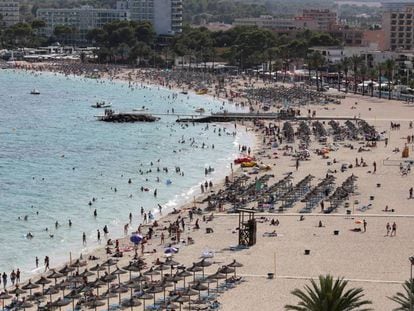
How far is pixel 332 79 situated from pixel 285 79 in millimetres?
6412

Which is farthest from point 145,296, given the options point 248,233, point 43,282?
point 248,233

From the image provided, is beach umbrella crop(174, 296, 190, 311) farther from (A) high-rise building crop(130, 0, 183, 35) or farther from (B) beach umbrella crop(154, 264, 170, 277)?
(A) high-rise building crop(130, 0, 183, 35)

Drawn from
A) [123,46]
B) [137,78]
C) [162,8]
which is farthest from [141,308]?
[162,8]

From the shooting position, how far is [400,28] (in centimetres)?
14650

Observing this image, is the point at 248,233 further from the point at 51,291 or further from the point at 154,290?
the point at 51,291

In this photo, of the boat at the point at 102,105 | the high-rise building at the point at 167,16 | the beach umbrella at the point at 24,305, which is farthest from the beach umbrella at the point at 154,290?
the high-rise building at the point at 167,16

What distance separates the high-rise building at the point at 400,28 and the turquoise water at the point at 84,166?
171ft

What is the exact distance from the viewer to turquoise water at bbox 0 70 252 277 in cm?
4269

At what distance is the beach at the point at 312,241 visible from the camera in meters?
32.0

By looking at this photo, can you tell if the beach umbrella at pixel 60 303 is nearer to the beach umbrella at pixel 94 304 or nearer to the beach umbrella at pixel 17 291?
the beach umbrella at pixel 94 304

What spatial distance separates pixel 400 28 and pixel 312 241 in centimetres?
11368

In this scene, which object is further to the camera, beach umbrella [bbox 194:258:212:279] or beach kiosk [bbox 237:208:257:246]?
beach kiosk [bbox 237:208:257:246]

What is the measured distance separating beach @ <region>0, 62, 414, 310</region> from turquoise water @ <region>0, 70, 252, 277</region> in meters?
2.80

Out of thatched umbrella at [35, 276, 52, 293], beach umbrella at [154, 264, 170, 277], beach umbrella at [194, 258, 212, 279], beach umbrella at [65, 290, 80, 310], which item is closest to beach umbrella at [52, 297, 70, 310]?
beach umbrella at [65, 290, 80, 310]
